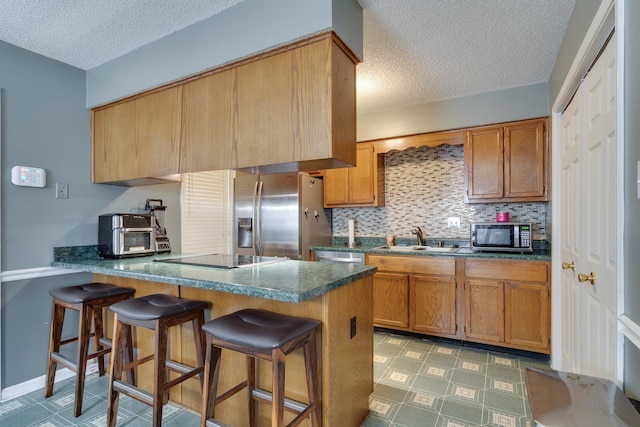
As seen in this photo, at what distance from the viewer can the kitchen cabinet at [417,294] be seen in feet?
9.92

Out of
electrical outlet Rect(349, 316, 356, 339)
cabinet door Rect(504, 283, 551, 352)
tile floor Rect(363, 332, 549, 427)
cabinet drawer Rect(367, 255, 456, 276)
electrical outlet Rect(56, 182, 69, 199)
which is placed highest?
electrical outlet Rect(56, 182, 69, 199)

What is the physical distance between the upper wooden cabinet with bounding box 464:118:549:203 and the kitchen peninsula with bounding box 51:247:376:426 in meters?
1.92

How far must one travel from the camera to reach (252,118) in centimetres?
193

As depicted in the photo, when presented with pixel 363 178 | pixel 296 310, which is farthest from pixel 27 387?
pixel 363 178

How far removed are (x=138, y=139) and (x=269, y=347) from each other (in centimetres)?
200

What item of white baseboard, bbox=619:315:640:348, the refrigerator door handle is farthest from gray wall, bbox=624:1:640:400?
the refrigerator door handle

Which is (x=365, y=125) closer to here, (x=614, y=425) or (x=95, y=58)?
(x=95, y=58)

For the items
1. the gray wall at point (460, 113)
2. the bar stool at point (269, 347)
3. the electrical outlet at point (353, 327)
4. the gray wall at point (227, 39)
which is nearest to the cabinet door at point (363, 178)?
the gray wall at point (460, 113)

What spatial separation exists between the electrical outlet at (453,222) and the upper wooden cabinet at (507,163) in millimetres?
336

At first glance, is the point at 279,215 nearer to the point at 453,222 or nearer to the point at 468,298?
the point at 453,222

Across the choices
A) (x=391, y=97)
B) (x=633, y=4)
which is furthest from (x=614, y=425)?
(x=391, y=97)

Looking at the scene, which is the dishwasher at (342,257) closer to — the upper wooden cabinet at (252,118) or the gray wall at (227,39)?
the upper wooden cabinet at (252,118)

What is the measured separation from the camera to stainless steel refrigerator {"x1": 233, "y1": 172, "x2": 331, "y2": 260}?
11.7 feet

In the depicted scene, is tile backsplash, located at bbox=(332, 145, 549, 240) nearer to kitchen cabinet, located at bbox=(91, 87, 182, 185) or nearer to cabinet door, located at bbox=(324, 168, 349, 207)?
cabinet door, located at bbox=(324, 168, 349, 207)
